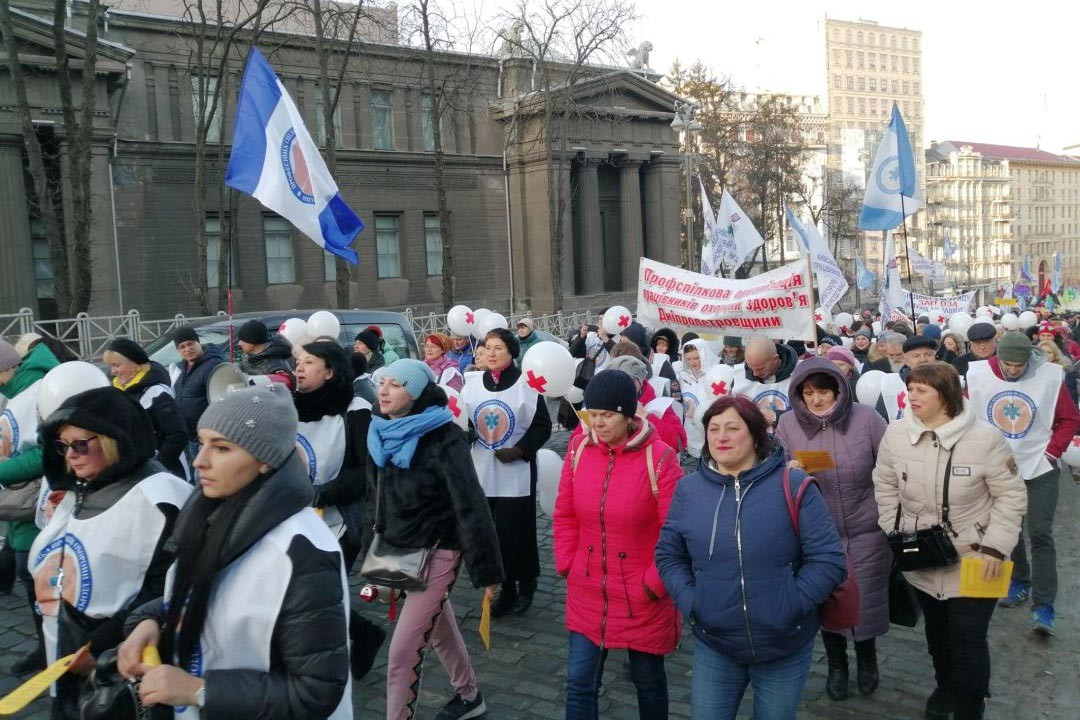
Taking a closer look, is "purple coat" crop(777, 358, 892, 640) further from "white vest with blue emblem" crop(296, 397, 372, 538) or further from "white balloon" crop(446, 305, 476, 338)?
"white balloon" crop(446, 305, 476, 338)

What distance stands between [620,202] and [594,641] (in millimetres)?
39884

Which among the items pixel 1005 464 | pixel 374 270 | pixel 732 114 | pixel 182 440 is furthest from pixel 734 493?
pixel 732 114

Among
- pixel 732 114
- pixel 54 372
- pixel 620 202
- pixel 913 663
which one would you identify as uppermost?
pixel 732 114

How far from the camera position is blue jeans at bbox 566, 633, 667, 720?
13.3ft

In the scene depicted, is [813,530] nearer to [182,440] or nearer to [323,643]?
[323,643]

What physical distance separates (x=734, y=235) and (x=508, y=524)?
1626 centimetres

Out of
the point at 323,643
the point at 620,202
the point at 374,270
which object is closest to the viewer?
the point at 323,643

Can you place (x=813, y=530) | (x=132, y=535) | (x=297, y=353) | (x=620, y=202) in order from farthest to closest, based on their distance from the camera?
(x=620, y=202) < (x=297, y=353) < (x=813, y=530) < (x=132, y=535)

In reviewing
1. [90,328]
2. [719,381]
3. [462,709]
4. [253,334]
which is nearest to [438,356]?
[253,334]

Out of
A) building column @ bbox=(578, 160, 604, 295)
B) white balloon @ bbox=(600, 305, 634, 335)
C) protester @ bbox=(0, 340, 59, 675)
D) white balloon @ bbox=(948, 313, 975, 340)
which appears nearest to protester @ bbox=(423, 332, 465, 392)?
white balloon @ bbox=(600, 305, 634, 335)

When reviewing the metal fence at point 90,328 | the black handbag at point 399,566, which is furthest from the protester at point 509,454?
the metal fence at point 90,328

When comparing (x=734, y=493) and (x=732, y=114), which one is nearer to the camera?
(x=734, y=493)

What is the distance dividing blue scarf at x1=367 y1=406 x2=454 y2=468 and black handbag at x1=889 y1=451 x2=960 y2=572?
2334 millimetres

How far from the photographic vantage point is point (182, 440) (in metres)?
6.15
